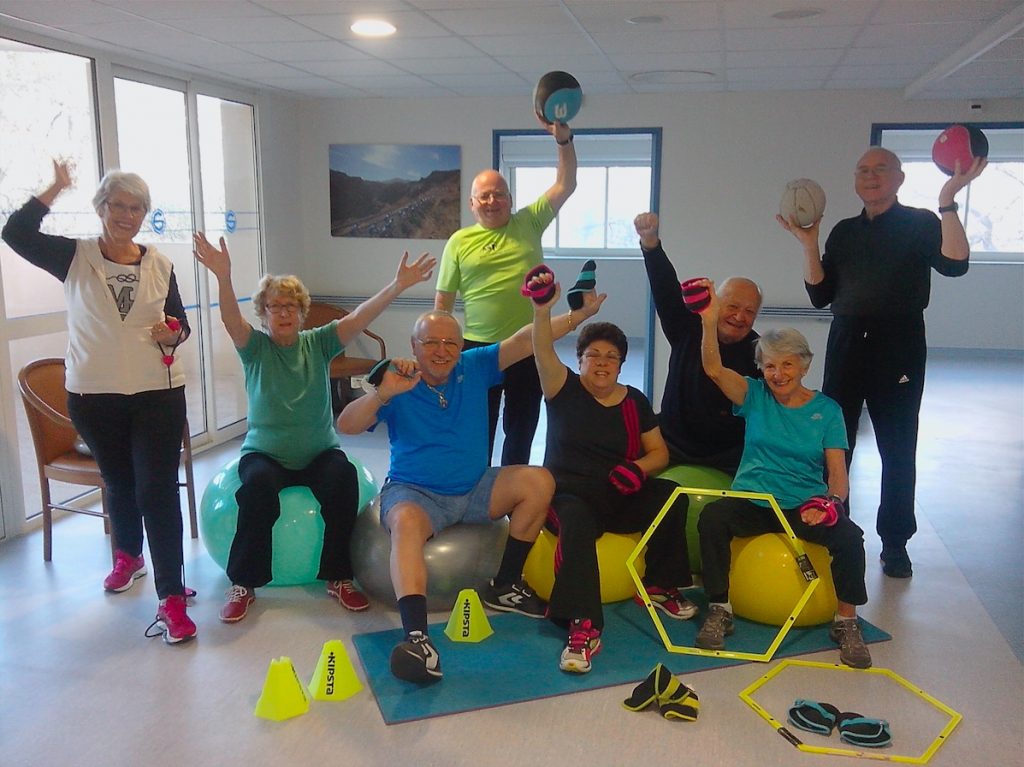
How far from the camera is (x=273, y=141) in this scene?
6043 mm

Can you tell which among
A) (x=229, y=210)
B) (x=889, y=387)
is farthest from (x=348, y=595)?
(x=229, y=210)

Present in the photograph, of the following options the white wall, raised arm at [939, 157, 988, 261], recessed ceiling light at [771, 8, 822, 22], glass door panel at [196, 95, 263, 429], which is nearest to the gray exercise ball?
raised arm at [939, 157, 988, 261]

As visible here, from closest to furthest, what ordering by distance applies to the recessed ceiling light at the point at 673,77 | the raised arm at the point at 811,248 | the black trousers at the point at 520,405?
the raised arm at the point at 811,248 → the black trousers at the point at 520,405 → the recessed ceiling light at the point at 673,77

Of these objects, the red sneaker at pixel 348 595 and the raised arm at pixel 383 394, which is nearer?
the raised arm at pixel 383 394

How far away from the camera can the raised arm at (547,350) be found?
2.76 m

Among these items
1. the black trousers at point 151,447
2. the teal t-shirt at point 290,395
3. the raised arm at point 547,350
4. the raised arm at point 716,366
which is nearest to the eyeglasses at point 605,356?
the raised arm at point 547,350

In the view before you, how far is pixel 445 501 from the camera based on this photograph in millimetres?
2951

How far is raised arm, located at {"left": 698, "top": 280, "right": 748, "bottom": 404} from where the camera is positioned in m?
2.91

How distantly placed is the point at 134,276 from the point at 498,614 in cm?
170

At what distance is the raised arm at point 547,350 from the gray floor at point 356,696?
89 centimetres

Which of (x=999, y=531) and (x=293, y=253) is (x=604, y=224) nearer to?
(x=293, y=253)

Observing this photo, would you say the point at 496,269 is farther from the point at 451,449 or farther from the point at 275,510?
the point at 275,510

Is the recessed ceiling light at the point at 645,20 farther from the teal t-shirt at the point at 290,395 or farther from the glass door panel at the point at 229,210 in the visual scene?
the glass door panel at the point at 229,210

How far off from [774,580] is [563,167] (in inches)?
74.1
